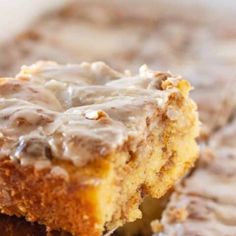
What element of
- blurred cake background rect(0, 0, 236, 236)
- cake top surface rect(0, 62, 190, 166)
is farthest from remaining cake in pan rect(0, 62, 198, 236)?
blurred cake background rect(0, 0, 236, 236)

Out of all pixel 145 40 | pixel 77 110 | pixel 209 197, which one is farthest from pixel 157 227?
pixel 145 40

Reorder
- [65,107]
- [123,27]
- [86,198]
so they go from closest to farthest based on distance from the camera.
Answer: [86,198] → [65,107] → [123,27]

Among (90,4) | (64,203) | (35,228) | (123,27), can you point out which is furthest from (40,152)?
(90,4)

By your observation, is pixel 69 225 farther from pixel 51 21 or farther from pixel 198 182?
pixel 51 21

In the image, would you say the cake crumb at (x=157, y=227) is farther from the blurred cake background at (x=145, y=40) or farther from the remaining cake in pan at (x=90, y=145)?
the blurred cake background at (x=145, y=40)

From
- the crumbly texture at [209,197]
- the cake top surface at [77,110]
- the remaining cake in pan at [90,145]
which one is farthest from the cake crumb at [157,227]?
the cake top surface at [77,110]

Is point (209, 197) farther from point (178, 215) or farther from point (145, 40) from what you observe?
point (145, 40)
